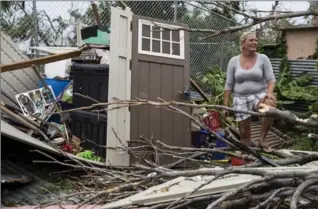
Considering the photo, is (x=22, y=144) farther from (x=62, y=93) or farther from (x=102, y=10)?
(x=102, y=10)

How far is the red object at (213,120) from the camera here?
19.5 feet

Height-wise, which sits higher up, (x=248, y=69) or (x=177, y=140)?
(x=248, y=69)

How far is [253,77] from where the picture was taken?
15.7 ft

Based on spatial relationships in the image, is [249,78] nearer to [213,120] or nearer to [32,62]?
[213,120]

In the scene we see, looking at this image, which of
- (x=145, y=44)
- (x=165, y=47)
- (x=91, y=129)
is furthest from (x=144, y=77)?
(x=91, y=129)

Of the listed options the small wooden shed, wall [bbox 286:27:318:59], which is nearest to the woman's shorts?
the small wooden shed

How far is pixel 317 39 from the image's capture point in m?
10.8

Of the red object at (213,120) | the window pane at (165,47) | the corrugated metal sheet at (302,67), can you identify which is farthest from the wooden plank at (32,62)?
the corrugated metal sheet at (302,67)

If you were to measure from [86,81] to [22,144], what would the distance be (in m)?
1.43

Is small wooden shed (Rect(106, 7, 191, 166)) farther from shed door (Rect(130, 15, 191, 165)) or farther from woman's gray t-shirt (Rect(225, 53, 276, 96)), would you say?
woman's gray t-shirt (Rect(225, 53, 276, 96))

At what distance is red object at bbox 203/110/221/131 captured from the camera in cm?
596

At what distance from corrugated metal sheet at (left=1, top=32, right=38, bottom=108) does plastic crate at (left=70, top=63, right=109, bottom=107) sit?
62 centimetres

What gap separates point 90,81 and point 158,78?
893 millimetres

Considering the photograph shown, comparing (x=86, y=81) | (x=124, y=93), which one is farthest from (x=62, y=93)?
(x=124, y=93)
